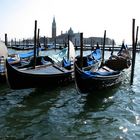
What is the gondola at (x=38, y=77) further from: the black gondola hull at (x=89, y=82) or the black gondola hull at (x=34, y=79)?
the black gondola hull at (x=89, y=82)

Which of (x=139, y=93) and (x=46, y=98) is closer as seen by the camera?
(x=46, y=98)

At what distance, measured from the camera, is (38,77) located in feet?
37.7

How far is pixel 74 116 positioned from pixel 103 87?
2.94 metres

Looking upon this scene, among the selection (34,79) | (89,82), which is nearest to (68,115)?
(89,82)

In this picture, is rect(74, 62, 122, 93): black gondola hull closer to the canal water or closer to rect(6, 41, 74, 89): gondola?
the canal water

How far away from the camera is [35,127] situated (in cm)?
774

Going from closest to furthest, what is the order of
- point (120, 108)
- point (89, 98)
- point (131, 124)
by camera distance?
point (131, 124) → point (120, 108) → point (89, 98)

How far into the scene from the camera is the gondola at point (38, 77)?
10555 mm

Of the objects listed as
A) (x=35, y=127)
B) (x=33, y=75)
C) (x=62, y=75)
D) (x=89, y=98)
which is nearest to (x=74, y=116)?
(x=35, y=127)

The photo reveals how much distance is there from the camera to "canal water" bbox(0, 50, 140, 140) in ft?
24.1

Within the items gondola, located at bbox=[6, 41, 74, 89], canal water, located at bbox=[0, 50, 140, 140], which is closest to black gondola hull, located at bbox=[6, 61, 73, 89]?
gondola, located at bbox=[6, 41, 74, 89]

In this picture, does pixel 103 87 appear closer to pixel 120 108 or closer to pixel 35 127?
pixel 120 108

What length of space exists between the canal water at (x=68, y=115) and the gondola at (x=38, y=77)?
1.29 ft

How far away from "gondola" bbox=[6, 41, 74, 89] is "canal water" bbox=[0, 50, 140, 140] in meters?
0.39
